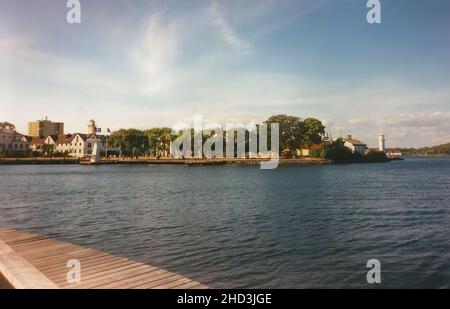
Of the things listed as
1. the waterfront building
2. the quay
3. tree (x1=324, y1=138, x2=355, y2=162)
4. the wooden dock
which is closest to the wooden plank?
the wooden dock

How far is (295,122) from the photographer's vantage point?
544 feet

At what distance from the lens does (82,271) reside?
33.1ft

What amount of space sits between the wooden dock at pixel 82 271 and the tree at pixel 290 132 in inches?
6006

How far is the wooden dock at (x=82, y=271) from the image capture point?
8953 mm

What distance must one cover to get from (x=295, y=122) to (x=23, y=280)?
16189 cm

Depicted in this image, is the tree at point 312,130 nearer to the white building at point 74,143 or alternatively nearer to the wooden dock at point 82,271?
the white building at point 74,143

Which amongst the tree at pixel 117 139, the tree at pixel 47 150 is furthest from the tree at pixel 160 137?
the tree at pixel 47 150

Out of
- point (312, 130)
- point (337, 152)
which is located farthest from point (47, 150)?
point (337, 152)
